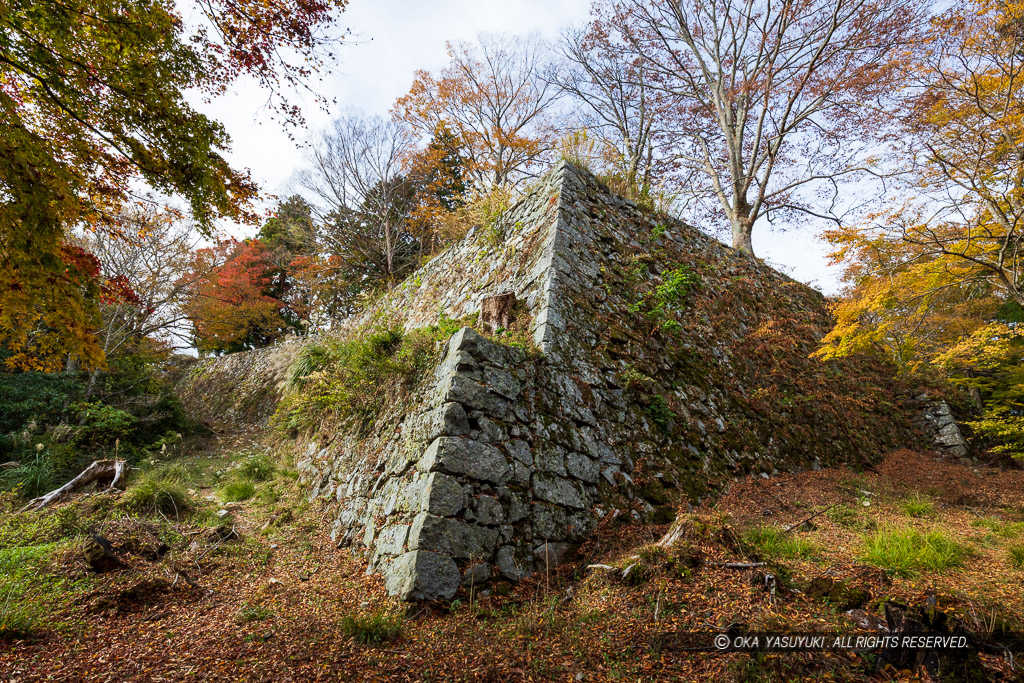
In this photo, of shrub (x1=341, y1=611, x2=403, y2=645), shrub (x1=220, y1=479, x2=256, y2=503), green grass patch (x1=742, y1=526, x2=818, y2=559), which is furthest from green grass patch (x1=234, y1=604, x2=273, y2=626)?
green grass patch (x1=742, y1=526, x2=818, y2=559)

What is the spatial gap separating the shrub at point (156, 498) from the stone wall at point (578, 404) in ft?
4.57

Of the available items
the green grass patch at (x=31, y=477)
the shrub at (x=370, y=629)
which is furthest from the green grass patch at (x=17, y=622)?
the green grass patch at (x=31, y=477)

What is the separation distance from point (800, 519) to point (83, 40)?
25.8 ft

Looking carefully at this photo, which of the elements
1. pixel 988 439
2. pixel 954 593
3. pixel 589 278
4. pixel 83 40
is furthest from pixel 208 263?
pixel 988 439

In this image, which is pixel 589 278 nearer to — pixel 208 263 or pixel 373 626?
pixel 373 626

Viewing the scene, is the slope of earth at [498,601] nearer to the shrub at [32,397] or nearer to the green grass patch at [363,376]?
the green grass patch at [363,376]

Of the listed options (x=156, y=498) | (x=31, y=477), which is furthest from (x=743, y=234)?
(x=31, y=477)

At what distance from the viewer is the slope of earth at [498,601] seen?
2.39 metres

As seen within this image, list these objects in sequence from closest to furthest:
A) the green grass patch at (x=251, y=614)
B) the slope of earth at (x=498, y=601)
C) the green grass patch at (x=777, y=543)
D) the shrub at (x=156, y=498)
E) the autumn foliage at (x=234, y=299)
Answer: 1. the slope of earth at (x=498, y=601)
2. the green grass patch at (x=251, y=614)
3. the green grass patch at (x=777, y=543)
4. the shrub at (x=156, y=498)
5. the autumn foliage at (x=234, y=299)

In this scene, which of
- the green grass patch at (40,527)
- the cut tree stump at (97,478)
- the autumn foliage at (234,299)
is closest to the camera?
the green grass patch at (40,527)

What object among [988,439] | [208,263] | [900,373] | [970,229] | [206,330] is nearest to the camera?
[970,229]

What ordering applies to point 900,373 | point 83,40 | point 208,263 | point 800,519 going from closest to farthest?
point 83,40, point 800,519, point 900,373, point 208,263

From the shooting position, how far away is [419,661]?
2.50m

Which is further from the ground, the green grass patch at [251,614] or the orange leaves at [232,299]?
the orange leaves at [232,299]
